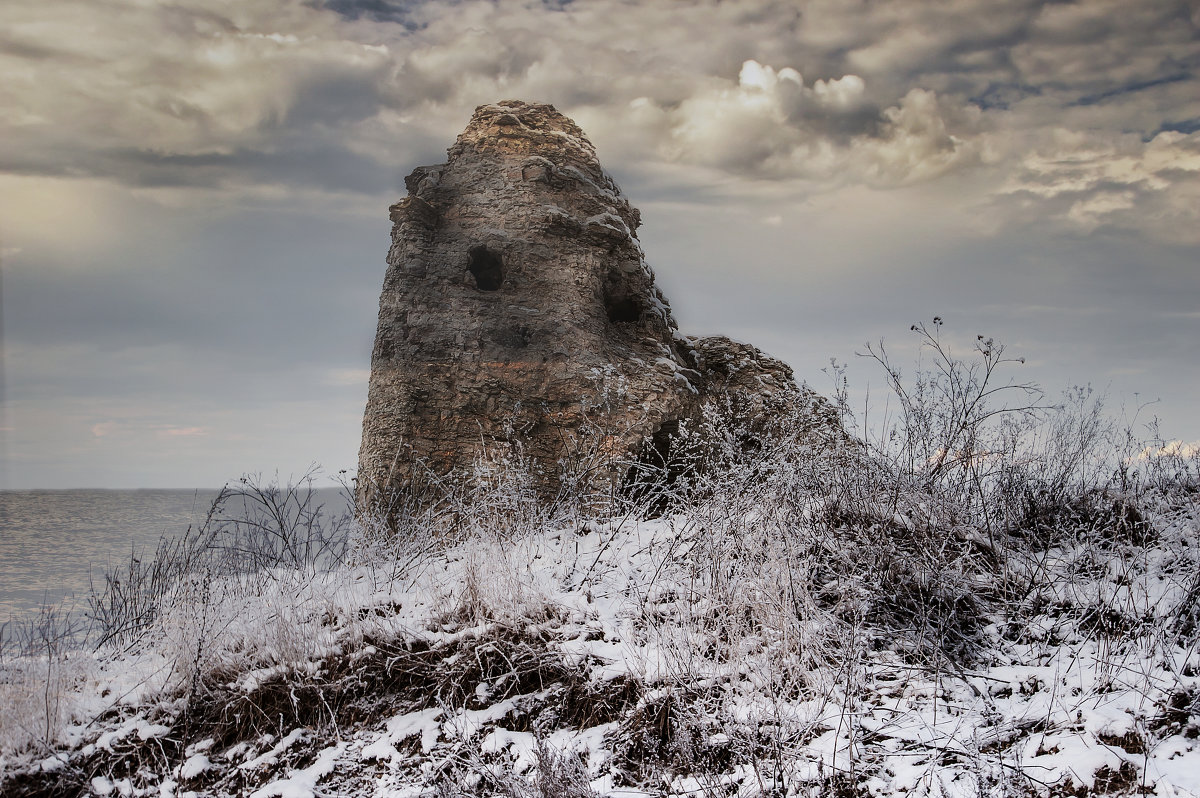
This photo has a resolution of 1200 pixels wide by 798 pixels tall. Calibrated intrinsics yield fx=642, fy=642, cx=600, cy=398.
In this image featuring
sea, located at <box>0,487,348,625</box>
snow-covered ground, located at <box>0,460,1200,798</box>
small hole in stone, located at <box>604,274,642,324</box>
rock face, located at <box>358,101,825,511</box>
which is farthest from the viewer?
small hole in stone, located at <box>604,274,642,324</box>

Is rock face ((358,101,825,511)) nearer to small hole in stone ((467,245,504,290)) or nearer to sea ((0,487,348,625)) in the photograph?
small hole in stone ((467,245,504,290))

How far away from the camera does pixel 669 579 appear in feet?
13.4

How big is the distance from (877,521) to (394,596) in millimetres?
3280

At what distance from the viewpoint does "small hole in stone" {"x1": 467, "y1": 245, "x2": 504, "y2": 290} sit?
7637 mm

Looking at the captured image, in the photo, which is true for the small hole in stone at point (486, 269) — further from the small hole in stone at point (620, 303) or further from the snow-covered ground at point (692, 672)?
the snow-covered ground at point (692, 672)

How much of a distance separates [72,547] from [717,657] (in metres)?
14.4

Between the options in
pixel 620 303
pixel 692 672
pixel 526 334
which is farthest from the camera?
pixel 620 303

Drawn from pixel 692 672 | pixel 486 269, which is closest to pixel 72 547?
pixel 486 269

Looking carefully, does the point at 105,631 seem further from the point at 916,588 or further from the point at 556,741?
the point at 916,588

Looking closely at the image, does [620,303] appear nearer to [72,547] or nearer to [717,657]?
[717,657]

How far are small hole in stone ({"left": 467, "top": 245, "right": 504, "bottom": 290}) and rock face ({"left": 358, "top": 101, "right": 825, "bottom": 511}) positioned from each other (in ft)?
0.07

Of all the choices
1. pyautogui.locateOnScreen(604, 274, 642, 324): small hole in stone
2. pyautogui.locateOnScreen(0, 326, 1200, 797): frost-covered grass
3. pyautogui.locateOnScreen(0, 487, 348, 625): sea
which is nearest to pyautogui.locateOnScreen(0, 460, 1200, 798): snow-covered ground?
pyautogui.locateOnScreen(0, 326, 1200, 797): frost-covered grass

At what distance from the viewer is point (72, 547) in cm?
1250

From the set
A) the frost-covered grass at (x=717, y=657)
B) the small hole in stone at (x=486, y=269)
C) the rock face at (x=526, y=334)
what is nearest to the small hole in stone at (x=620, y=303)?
the rock face at (x=526, y=334)
